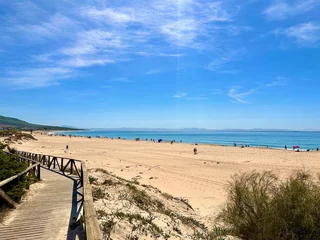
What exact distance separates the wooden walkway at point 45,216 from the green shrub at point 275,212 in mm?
3753

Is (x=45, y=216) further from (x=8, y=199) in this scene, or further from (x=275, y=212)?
(x=275, y=212)

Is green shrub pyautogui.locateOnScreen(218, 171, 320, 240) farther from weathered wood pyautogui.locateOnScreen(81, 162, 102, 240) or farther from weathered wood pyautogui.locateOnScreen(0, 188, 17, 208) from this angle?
weathered wood pyautogui.locateOnScreen(0, 188, 17, 208)

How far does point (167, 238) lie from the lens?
6.04 m

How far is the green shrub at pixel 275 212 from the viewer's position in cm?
535

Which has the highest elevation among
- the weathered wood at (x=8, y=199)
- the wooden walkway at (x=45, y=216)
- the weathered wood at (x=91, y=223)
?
the weathered wood at (x=91, y=223)

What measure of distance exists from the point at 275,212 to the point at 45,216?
5.35m

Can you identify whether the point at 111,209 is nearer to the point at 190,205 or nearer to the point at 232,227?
the point at 232,227

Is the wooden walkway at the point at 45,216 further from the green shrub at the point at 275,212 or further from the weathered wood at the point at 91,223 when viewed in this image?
the green shrub at the point at 275,212

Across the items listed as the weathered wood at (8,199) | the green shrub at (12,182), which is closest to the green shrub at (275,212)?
the weathered wood at (8,199)

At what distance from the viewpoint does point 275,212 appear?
5.69 m

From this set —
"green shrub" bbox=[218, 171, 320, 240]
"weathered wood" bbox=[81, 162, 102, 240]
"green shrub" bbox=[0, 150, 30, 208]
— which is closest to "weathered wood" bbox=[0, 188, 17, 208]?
"green shrub" bbox=[0, 150, 30, 208]

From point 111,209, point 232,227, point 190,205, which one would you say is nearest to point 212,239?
point 232,227

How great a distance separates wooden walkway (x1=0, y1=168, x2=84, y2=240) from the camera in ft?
17.0

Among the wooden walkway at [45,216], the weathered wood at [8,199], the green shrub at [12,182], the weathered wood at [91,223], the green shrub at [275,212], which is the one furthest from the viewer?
the green shrub at [12,182]
